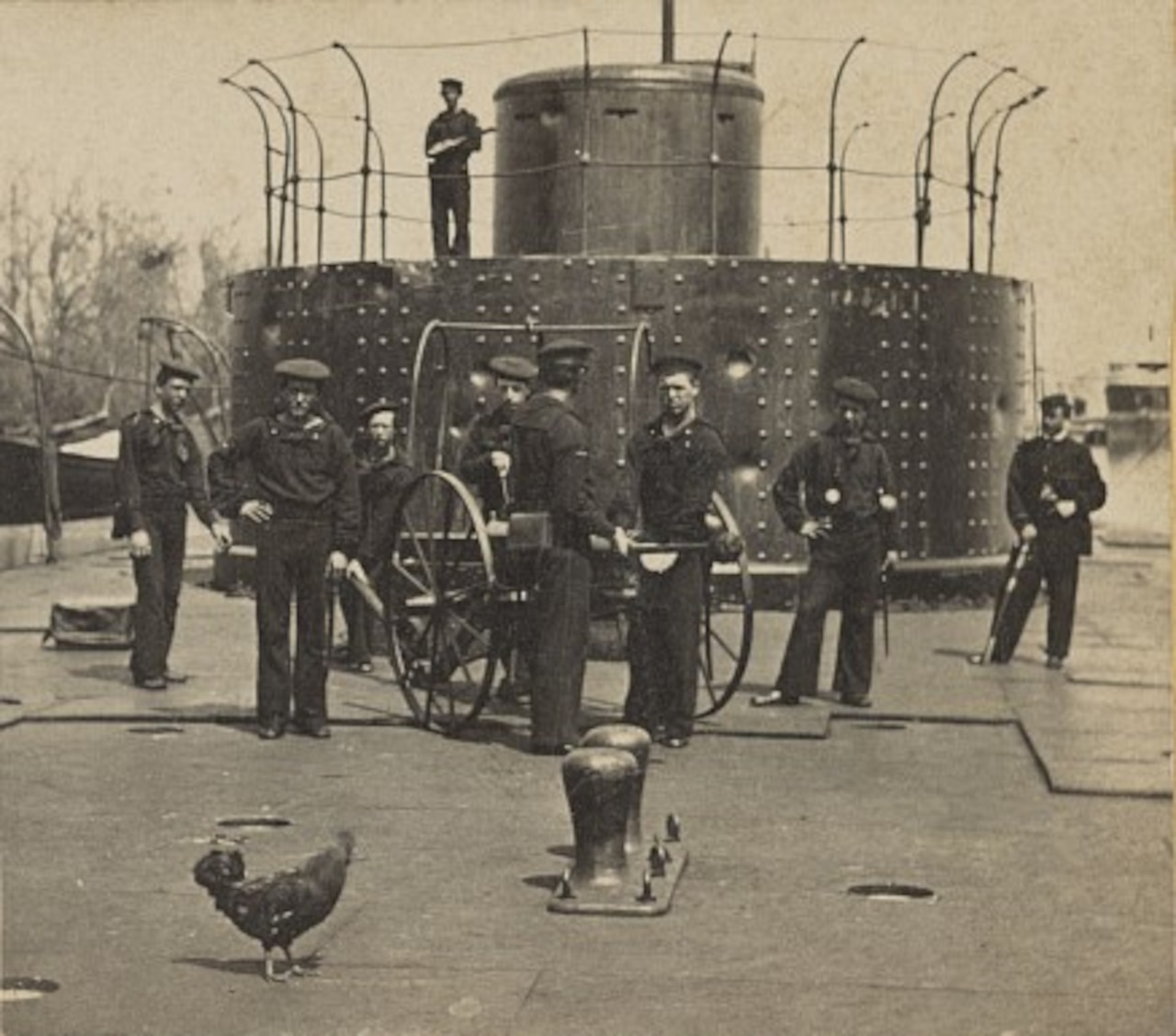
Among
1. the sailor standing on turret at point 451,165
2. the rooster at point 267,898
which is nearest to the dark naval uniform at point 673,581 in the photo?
the rooster at point 267,898

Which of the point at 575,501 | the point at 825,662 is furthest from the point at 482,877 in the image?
the point at 825,662

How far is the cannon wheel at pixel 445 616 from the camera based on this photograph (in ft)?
33.0

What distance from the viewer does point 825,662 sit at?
1369cm

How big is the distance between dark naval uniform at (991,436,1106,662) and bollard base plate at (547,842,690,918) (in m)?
7.07

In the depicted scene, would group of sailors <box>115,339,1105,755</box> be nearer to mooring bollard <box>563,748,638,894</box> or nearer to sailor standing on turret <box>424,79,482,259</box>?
mooring bollard <box>563,748,638,894</box>

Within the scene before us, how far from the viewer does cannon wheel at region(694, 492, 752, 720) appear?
1034cm

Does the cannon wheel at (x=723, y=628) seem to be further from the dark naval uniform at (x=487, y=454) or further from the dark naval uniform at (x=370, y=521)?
the dark naval uniform at (x=370, y=521)

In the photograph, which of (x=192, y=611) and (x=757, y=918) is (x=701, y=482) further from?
(x=192, y=611)

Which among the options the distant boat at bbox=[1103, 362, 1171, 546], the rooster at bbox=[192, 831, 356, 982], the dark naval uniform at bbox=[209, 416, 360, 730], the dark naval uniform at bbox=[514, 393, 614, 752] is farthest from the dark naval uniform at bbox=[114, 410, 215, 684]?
the distant boat at bbox=[1103, 362, 1171, 546]

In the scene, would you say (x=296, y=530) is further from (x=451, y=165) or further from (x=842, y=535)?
(x=451, y=165)

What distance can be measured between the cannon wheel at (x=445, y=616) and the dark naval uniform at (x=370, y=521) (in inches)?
51.0

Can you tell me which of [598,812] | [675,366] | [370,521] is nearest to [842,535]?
[675,366]

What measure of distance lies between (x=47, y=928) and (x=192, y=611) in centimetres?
1038

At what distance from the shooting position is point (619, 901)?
6.62 m
